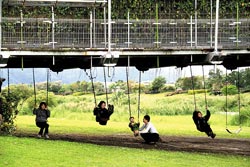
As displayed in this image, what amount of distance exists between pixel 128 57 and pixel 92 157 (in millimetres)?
4870

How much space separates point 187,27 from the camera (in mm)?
30422

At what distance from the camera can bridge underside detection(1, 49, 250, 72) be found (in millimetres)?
28531

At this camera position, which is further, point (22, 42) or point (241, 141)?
point (241, 141)

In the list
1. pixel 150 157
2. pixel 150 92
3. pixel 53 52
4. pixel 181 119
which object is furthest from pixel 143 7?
pixel 150 92

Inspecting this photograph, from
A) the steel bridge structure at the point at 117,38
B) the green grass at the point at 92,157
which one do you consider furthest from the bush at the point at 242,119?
the green grass at the point at 92,157

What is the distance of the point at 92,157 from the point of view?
26.2 m

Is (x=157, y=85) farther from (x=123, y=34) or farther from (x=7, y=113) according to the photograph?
(x=123, y=34)

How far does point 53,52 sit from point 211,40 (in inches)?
240

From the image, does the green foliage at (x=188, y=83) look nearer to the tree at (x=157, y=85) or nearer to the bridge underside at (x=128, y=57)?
the tree at (x=157, y=85)

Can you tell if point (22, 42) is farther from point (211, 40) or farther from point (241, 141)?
point (241, 141)

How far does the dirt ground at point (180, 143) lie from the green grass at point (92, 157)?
174 centimetres

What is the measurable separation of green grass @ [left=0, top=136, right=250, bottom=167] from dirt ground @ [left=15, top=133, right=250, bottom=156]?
5.70 feet

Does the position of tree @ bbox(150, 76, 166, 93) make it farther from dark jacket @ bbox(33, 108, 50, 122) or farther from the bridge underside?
dark jacket @ bbox(33, 108, 50, 122)

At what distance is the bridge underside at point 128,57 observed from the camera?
28531mm
